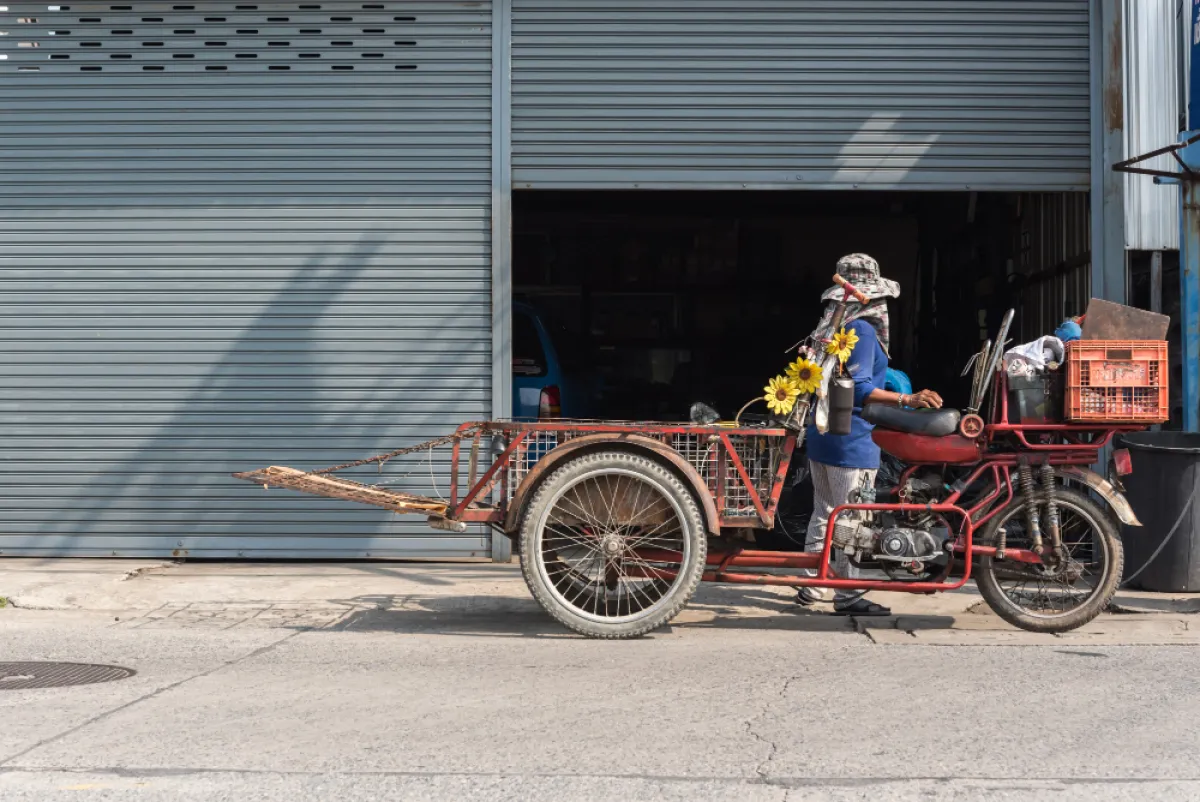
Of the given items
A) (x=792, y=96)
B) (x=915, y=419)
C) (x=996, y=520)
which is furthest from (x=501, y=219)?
(x=996, y=520)

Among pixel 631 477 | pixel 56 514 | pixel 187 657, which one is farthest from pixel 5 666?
pixel 56 514

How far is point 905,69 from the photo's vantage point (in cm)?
1053

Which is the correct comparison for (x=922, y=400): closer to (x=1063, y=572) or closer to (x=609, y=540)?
(x=1063, y=572)

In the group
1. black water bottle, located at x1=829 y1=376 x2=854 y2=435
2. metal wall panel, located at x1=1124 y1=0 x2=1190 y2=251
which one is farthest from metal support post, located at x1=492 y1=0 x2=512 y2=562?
metal wall panel, located at x1=1124 y1=0 x2=1190 y2=251

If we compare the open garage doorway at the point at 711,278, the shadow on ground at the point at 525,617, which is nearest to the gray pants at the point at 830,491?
the shadow on ground at the point at 525,617

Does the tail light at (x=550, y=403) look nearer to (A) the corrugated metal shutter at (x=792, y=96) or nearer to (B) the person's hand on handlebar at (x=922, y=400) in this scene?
(A) the corrugated metal shutter at (x=792, y=96)

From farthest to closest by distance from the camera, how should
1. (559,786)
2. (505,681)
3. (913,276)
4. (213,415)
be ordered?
1. (913,276)
2. (213,415)
3. (505,681)
4. (559,786)

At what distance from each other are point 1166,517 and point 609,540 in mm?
3976

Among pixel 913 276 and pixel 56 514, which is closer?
→ pixel 56 514

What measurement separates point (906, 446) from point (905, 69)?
427 cm

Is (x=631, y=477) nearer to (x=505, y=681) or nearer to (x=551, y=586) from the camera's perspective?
(x=551, y=586)

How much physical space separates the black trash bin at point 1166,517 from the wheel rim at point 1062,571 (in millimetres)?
1348

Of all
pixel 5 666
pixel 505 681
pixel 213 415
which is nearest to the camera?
pixel 505 681

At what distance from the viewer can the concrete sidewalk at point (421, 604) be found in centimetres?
777
